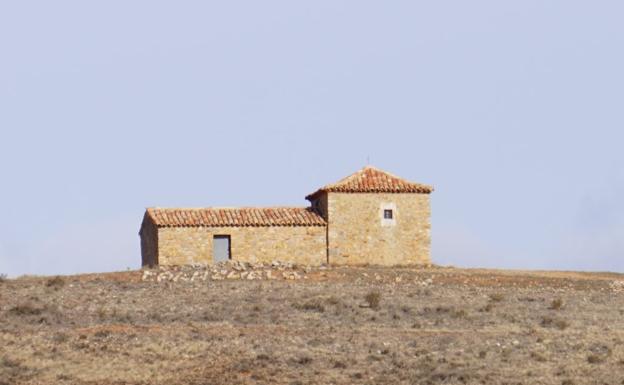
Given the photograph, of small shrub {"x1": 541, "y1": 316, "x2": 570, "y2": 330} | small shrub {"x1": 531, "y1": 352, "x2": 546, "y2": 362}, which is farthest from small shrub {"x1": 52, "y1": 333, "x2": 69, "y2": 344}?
small shrub {"x1": 541, "y1": 316, "x2": 570, "y2": 330}

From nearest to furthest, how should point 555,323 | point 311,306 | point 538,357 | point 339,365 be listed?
1. point 339,365
2. point 538,357
3. point 555,323
4. point 311,306

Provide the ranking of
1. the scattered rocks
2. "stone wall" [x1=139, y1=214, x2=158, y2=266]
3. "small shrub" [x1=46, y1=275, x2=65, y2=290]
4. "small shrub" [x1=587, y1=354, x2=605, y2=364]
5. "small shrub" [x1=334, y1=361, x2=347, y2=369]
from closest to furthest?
"small shrub" [x1=334, y1=361, x2=347, y2=369], "small shrub" [x1=587, y1=354, x2=605, y2=364], "small shrub" [x1=46, y1=275, x2=65, y2=290], the scattered rocks, "stone wall" [x1=139, y1=214, x2=158, y2=266]

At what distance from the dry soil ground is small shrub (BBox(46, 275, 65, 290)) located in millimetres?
100

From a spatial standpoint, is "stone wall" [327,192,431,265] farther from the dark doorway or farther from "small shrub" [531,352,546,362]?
"small shrub" [531,352,546,362]

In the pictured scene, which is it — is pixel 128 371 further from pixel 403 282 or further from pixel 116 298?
pixel 403 282

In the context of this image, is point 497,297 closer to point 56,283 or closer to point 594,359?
point 594,359

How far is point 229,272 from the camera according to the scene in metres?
48.2

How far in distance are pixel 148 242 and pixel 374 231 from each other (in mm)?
10009

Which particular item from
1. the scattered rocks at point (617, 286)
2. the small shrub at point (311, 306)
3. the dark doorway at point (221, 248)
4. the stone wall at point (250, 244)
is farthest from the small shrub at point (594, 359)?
the dark doorway at point (221, 248)

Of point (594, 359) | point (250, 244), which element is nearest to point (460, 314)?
point (594, 359)

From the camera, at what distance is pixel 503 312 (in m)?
40.7

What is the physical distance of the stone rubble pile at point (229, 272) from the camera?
47541mm

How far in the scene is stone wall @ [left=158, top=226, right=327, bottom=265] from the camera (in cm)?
5184

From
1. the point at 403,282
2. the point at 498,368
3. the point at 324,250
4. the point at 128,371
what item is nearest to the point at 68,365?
the point at 128,371
